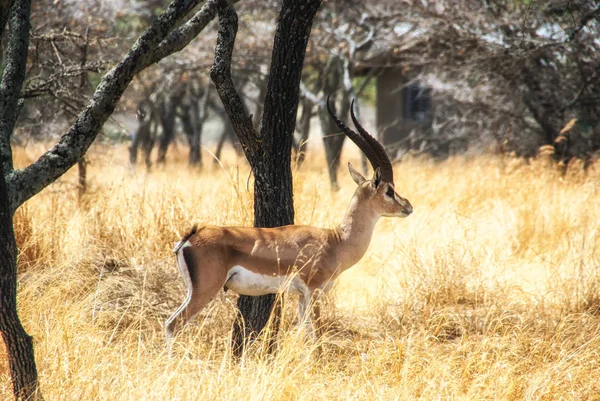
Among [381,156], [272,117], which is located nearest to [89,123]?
[272,117]

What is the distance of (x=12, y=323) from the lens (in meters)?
3.42

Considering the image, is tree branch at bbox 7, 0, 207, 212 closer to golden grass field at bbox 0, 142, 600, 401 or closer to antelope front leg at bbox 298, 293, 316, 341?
golden grass field at bbox 0, 142, 600, 401

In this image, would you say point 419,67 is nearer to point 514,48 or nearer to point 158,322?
point 514,48

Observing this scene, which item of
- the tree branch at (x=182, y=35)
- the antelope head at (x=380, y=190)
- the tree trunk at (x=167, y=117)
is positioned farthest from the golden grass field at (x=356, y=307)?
the tree trunk at (x=167, y=117)

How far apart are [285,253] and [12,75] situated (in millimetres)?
1857

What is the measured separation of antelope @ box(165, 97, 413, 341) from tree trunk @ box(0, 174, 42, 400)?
1.03 meters

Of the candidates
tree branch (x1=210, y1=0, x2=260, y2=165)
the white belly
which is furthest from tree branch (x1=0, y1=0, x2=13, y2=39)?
the white belly

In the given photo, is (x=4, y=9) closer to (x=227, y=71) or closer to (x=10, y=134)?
(x=10, y=134)

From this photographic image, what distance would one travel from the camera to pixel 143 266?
6.15 meters

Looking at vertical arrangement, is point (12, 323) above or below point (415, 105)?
below

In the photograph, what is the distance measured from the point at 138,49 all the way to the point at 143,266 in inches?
103

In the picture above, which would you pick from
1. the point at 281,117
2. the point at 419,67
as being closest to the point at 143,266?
the point at 281,117

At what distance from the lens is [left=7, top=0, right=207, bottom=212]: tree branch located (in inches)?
144

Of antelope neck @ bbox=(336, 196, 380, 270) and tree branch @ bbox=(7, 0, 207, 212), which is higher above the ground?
tree branch @ bbox=(7, 0, 207, 212)
